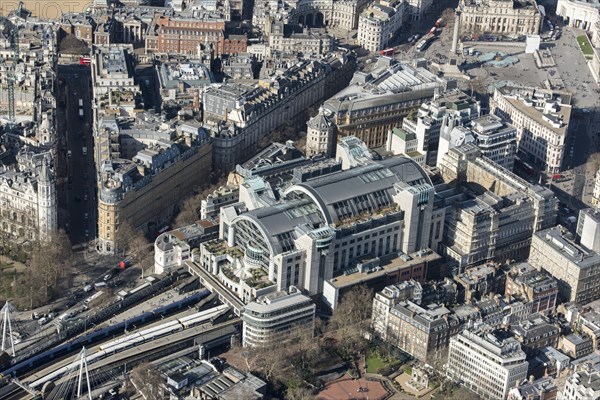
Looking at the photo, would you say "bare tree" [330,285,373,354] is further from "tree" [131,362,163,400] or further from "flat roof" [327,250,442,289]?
"tree" [131,362,163,400]

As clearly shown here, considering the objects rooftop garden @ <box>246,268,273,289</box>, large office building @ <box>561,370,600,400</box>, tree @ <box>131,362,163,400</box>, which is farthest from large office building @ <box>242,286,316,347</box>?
large office building @ <box>561,370,600,400</box>

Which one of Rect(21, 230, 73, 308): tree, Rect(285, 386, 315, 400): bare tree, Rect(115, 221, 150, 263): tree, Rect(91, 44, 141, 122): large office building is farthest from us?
Rect(91, 44, 141, 122): large office building

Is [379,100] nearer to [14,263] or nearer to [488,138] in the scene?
[488,138]

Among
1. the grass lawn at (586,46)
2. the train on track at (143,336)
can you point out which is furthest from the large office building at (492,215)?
the grass lawn at (586,46)

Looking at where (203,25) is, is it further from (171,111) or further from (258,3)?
(171,111)

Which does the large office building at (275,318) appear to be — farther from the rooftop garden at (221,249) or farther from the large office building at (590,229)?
the large office building at (590,229)

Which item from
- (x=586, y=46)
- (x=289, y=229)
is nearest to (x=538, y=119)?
(x=586, y=46)
